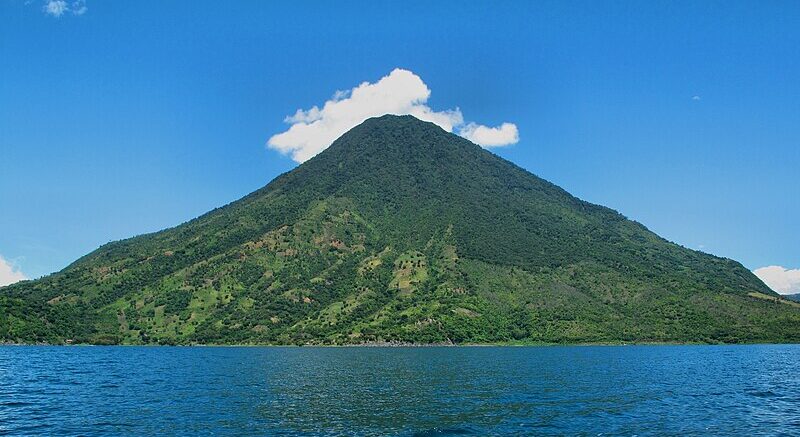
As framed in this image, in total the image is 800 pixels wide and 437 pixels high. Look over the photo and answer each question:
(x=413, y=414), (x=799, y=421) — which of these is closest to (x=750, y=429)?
(x=799, y=421)

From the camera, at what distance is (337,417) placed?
191 ft

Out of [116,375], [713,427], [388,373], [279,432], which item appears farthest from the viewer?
[388,373]

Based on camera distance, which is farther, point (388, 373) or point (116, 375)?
point (388, 373)

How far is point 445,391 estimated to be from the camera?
8069cm

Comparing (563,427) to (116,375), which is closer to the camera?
(563,427)

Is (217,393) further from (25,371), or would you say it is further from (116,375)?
(25,371)

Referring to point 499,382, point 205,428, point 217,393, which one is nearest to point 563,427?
point 205,428

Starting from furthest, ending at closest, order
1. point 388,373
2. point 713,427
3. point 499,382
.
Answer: point 388,373 → point 499,382 → point 713,427

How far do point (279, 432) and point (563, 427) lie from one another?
26.0m

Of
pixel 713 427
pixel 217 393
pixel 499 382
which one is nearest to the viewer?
pixel 713 427

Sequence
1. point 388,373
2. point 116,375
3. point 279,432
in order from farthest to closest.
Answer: point 388,373, point 116,375, point 279,432

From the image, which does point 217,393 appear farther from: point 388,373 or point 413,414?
point 388,373

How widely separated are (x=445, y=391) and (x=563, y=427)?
2954 centimetres

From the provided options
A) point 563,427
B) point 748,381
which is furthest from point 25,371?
point 748,381
